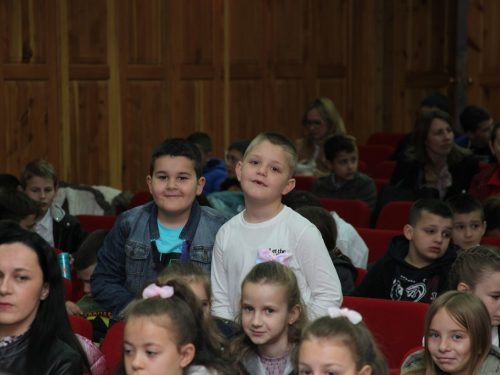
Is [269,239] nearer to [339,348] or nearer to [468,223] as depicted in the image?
[339,348]

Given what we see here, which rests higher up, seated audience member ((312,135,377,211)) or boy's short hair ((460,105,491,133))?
boy's short hair ((460,105,491,133))

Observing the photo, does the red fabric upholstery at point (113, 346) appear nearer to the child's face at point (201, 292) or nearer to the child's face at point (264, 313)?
the child's face at point (201, 292)

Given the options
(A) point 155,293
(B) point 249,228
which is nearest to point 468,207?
(B) point 249,228

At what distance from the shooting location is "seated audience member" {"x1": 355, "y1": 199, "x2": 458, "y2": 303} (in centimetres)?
430

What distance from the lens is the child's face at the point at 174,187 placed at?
3.50 metres

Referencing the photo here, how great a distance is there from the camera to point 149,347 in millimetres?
2668

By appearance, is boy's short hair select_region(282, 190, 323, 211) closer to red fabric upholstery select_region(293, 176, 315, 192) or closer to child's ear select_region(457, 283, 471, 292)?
child's ear select_region(457, 283, 471, 292)

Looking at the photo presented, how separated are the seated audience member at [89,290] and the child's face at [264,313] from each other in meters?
1.26

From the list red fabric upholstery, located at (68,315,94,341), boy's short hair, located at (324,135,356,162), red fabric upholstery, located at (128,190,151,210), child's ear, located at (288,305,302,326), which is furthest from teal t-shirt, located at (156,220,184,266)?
boy's short hair, located at (324,135,356,162)

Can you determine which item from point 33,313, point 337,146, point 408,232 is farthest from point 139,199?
point 33,313

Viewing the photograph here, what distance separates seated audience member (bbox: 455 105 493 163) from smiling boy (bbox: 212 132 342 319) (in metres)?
5.13

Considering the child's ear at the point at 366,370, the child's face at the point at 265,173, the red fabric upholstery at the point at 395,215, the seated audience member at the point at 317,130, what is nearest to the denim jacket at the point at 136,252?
the child's face at the point at 265,173

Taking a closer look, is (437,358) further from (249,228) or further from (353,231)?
(353,231)

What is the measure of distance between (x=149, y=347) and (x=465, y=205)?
9.00 ft
